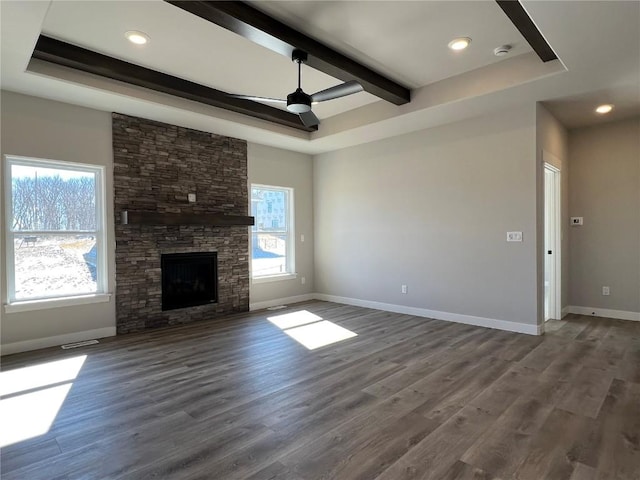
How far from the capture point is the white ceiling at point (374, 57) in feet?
9.64

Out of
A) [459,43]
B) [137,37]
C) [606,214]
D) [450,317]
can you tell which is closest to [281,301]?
[450,317]

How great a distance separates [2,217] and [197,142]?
2.50m

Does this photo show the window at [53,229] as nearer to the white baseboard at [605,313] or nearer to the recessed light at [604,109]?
the recessed light at [604,109]

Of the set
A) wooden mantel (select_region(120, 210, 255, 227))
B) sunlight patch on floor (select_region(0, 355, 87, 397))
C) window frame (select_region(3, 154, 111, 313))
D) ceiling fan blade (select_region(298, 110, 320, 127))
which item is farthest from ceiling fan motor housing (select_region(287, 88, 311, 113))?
sunlight patch on floor (select_region(0, 355, 87, 397))

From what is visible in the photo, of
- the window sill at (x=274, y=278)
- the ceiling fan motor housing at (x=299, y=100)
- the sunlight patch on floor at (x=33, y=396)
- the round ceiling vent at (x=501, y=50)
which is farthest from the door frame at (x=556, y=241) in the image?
the sunlight patch on floor at (x=33, y=396)

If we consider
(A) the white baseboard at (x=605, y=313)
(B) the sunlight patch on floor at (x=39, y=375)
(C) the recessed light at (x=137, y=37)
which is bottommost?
(B) the sunlight patch on floor at (x=39, y=375)

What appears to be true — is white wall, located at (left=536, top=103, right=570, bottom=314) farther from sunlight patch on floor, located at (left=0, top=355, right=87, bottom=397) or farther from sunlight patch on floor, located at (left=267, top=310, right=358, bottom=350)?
sunlight patch on floor, located at (left=0, top=355, right=87, bottom=397)

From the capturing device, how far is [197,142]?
553 centimetres

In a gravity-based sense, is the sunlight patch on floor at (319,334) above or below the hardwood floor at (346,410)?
above

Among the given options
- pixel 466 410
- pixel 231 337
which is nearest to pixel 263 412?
pixel 466 410

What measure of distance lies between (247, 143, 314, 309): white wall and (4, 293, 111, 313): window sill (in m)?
2.27

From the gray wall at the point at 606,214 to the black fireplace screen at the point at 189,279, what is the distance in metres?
5.48

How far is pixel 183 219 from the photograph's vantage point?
511cm

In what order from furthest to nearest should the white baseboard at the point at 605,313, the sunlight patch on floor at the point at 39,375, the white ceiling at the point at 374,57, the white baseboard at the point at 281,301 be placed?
1. the white baseboard at the point at 281,301
2. the white baseboard at the point at 605,313
3. the sunlight patch on floor at the point at 39,375
4. the white ceiling at the point at 374,57
